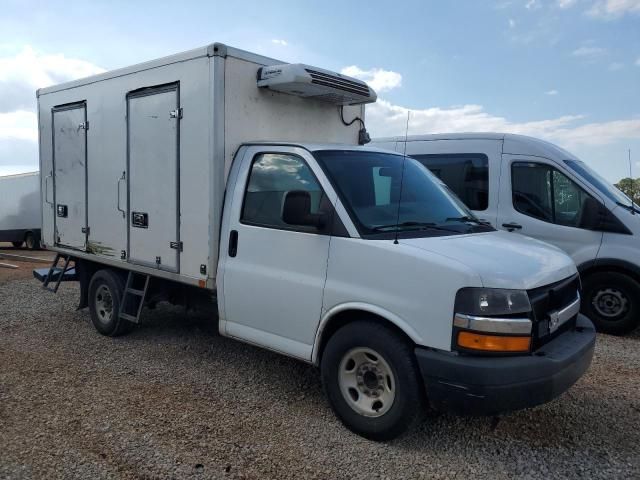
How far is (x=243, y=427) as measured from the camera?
412 centimetres

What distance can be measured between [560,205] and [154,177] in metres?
4.92

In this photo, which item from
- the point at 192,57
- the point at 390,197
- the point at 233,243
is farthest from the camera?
the point at 192,57

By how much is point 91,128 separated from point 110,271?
1705 millimetres

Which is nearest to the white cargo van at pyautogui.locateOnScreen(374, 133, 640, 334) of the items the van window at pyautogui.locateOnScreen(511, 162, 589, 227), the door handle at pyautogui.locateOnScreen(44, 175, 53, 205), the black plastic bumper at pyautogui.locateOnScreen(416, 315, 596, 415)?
the van window at pyautogui.locateOnScreen(511, 162, 589, 227)

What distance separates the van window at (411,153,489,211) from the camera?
751 centimetres

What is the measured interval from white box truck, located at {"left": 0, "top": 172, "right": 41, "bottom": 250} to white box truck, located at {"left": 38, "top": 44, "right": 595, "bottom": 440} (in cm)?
1439

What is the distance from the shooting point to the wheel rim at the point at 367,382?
3.76 metres

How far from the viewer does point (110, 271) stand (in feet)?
21.6

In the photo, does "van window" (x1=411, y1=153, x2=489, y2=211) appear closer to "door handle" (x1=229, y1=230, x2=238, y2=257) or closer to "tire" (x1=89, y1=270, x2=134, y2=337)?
"door handle" (x1=229, y1=230, x2=238, y2=257)

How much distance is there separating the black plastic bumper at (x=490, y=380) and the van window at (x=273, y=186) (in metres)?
1.44

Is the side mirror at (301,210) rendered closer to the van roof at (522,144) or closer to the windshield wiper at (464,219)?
the windshield wiper at (464,219)

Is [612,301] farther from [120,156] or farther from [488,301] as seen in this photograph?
[120,156]

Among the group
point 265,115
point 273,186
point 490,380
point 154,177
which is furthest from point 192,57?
point 490,380

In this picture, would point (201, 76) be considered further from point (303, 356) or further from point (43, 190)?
point (43, 190)
